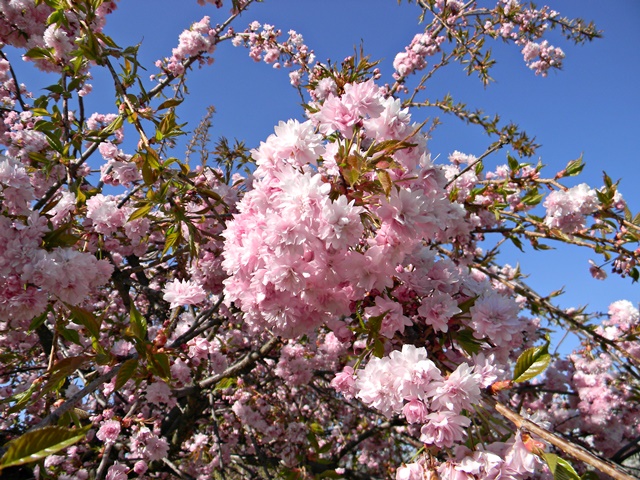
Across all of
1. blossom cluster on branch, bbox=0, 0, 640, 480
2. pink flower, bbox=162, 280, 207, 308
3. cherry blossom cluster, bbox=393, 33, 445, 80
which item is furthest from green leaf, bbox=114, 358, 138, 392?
cherry blossom cluster, bbox=393, 33, 445, 80

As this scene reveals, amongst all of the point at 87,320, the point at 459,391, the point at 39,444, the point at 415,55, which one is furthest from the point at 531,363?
the point at 415,55

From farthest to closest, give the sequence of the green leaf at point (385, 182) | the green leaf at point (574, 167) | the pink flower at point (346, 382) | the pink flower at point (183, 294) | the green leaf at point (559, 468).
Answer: the green leaf at point (574, 167) < the pink flower at point (183, 294) < the pink flower at point (346, 382) < the green leaf at point (385, 182) < the green leaf at point (559, 468)

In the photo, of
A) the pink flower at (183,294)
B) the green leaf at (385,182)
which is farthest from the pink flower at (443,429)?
the pink flower at (183,294)

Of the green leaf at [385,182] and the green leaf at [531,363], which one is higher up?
the green leaf at [385,182]

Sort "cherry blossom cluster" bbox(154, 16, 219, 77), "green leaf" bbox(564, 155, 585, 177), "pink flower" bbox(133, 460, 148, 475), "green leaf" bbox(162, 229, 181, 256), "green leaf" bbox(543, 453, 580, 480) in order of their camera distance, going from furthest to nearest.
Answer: "cherry blossom cluster" bbox(154, 16, 219, 77), "pink flower" bbox(133, 460, 148, 475), "green leaf" bbox(564, 155, 585, 177), "green leaf" bbox(162, 229, 181, 256), "green leaf" bbox(543, 453, 580, 480)

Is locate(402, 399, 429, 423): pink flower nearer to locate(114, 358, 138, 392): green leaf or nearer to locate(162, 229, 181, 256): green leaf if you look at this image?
locate(114, 358, 138, 392): green leaf

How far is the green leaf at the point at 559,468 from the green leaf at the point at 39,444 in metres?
1.03

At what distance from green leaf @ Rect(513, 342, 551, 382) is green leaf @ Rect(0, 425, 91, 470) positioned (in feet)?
3.62

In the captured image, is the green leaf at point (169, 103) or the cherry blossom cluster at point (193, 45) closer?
the green leaf at point (169, 103)

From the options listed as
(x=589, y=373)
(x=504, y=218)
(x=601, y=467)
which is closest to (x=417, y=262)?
(x=601, y=467)

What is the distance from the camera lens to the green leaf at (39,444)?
0.66 meters

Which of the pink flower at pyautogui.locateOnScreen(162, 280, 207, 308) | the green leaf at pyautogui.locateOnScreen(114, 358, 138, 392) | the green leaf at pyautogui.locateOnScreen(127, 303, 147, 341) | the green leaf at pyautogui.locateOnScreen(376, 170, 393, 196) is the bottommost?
the green leaf at pyautogui.locateOnScreen(114, 358, 138, 392)

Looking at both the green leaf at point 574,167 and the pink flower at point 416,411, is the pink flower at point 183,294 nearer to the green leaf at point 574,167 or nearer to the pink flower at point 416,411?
the pink flower at point 416,411

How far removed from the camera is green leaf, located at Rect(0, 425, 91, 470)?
2.15 feet
